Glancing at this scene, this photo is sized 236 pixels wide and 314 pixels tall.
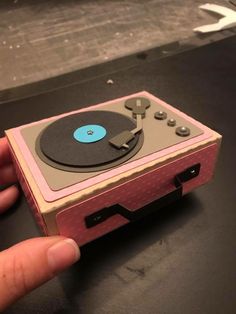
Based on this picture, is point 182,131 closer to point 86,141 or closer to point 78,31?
point 86,141

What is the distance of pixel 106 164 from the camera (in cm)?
35

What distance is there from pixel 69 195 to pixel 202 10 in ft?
3.46

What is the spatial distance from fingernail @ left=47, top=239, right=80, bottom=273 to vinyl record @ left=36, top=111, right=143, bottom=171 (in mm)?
81

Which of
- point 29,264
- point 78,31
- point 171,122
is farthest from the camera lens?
point 78,31

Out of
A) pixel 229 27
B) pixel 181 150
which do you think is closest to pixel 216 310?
pixel 181 150

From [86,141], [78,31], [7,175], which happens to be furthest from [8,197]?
[78,31]

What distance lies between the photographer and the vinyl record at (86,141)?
35 cm

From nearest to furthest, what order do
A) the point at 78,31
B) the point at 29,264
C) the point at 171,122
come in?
the point at 29,264 → the point at 171,122 → the point at 78,31

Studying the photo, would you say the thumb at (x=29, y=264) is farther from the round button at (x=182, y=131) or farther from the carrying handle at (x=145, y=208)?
the round button at (x=182, y=131)

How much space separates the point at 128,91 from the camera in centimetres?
73

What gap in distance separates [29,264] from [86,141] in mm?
146

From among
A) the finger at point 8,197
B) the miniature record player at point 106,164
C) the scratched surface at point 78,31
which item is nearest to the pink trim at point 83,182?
the miniature record player at point 106,164

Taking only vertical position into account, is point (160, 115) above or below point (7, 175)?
above

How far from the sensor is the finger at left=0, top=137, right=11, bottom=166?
452mm
